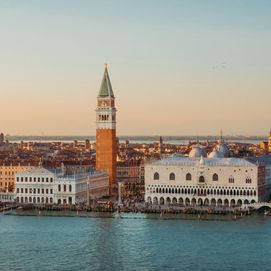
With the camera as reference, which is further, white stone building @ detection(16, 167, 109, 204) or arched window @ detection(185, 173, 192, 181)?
white stone building @ detection(16, 167, 109, 204)

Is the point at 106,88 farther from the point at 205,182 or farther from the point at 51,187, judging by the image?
the point at 205,182

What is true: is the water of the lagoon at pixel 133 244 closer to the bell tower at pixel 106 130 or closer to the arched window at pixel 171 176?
the arched window at pixel 171 176

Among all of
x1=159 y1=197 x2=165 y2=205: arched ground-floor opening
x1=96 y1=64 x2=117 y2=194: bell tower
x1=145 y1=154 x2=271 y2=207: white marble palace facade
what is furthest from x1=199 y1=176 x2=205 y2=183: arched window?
x1=96 y1=64 x2=117 y2=194: bell tower

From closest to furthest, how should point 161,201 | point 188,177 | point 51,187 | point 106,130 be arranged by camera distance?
1. point 188,177
2. point 161,201
3. point 51,187
4. point 106,130

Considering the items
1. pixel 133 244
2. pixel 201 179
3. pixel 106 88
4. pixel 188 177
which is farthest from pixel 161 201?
pixel 133 244

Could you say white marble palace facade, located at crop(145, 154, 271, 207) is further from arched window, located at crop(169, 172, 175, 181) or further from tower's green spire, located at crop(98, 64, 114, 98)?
tower's green spire, located at crop(98, 64, 114, 98)
